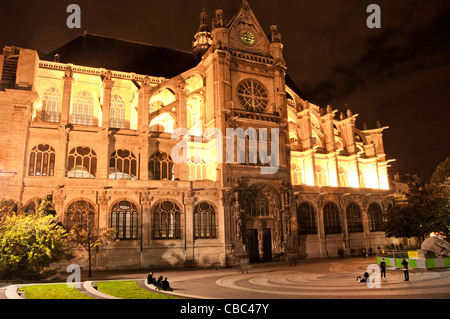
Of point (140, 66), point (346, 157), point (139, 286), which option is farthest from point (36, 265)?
point (346, 157)

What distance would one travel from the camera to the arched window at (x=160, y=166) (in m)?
33.2

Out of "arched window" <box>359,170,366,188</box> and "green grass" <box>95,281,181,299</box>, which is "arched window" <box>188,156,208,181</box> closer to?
"green grass" <box>95,281,181,299</box>

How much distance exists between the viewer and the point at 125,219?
29.6 m

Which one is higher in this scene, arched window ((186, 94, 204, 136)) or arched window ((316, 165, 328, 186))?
arched window ((186, 94, 204, 136))

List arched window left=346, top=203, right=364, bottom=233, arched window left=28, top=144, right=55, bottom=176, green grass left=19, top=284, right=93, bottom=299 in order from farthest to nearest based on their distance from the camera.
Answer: arched window left=346, top=203, right=364, bottom=233, arched window left=28, top=144, right=55, bottom=176, green grass left=19, top=284, right=93, bottom=299

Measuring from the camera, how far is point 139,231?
97.0 feet

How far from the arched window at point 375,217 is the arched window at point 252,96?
62.5ft

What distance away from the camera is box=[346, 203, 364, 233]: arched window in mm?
41594

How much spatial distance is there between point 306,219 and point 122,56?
29.1 m

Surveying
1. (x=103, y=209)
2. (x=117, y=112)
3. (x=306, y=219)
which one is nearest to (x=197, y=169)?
(x=103, y=209)

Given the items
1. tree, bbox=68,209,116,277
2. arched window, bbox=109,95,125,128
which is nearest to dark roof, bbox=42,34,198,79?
arched window, bbox=109,95,125,128

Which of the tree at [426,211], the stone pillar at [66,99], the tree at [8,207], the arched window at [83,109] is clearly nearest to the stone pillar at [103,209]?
the tree at [8,207]

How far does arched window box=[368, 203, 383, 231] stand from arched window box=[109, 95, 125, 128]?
3141 cm
